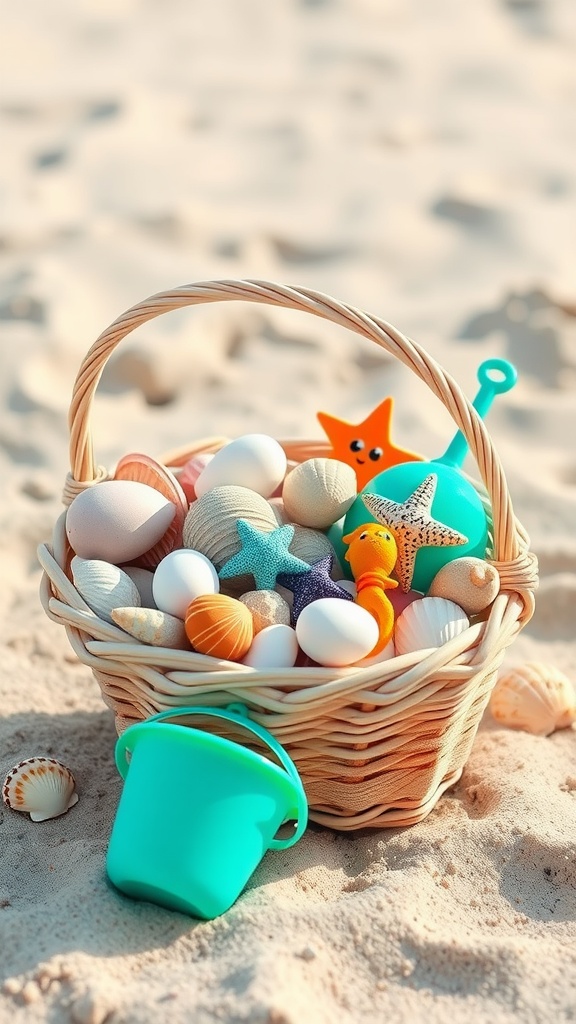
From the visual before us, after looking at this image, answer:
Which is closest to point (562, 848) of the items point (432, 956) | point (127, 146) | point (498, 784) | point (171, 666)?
point (498, 784)

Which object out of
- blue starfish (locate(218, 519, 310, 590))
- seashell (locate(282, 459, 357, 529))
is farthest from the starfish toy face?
blue starfish (locate(218, 519, 310, 590))

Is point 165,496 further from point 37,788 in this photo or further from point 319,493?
point 37,788

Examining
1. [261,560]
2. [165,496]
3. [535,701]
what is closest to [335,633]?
[261,560]

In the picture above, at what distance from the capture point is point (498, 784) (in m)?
1.65

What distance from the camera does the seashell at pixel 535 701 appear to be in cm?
178

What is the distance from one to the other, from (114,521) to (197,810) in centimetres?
49

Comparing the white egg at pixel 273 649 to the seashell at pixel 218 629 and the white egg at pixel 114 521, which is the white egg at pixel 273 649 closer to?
the seashell at pixel 218 629

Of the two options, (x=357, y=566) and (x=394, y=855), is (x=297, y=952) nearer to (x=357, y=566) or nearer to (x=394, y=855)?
(x=394, y=855)

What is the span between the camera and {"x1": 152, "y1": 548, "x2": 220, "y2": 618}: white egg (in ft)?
4.85

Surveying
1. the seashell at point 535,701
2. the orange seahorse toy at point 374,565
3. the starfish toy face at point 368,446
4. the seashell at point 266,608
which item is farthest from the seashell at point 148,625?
the seashell at point 535,701

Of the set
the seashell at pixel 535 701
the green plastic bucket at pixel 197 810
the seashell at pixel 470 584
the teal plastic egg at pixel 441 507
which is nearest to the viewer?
the green plastic bucket at pixel 197 810

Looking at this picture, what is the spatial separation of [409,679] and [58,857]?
580mm

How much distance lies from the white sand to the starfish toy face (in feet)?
1.63

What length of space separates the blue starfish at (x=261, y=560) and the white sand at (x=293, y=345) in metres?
0.39
